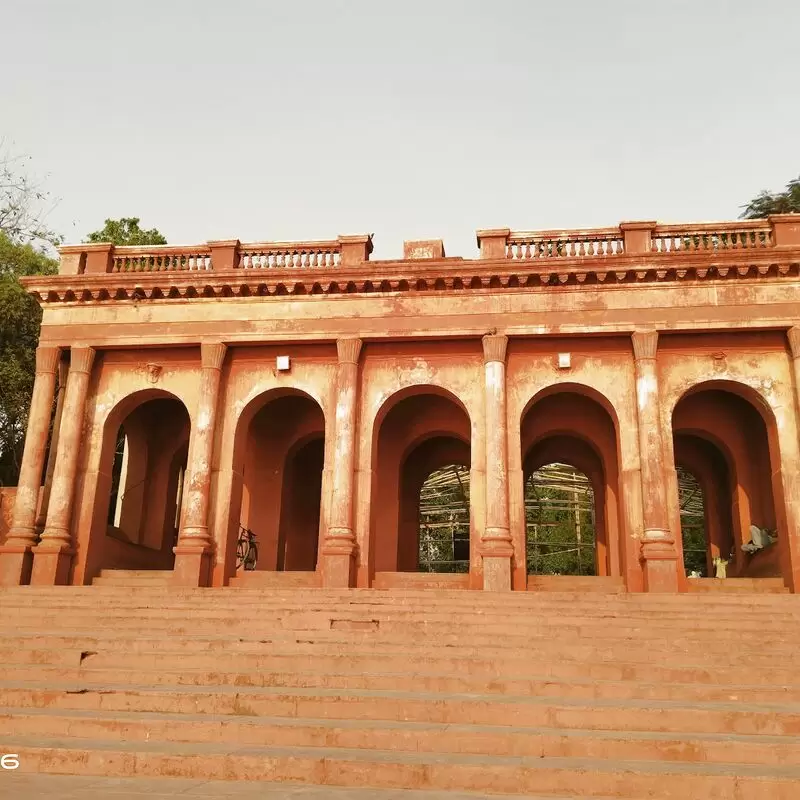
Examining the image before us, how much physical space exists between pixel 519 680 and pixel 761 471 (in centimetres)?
1193

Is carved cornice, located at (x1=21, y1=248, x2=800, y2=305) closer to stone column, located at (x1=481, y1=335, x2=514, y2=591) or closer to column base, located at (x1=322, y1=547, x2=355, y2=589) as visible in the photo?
stone column, located at (x1=481, y1=335, x2=514, y2=591)

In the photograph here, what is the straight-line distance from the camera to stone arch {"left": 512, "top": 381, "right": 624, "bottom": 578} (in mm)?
18266

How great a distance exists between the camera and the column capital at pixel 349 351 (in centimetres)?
1770

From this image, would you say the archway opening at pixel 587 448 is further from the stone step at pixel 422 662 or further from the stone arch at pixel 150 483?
the stone arch at pixel 150 483

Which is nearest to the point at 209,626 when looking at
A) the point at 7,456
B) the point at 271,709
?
the point at 271,709

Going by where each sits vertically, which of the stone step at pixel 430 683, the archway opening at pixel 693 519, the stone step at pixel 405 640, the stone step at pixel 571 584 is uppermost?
the archway opening at pixel 693 519

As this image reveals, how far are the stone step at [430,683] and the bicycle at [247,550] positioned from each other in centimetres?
1044

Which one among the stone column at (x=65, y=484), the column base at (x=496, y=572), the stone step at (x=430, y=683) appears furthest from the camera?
the stone column at (x=65, y=484)

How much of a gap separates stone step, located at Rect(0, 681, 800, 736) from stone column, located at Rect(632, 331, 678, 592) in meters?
7.56

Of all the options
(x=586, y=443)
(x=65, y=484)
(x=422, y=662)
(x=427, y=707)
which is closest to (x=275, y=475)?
(x=65, y=484)

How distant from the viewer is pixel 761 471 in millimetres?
18594

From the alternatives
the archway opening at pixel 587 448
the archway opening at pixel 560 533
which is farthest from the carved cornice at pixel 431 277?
the archway opening at pixel 560 533

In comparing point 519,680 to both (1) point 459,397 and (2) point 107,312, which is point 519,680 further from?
(2) point 107,312

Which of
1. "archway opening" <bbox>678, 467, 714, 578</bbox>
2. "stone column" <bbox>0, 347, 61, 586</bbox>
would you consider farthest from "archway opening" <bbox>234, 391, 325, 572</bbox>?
"archway opening" <bbox>678, 467, 714, 578</bbox>
